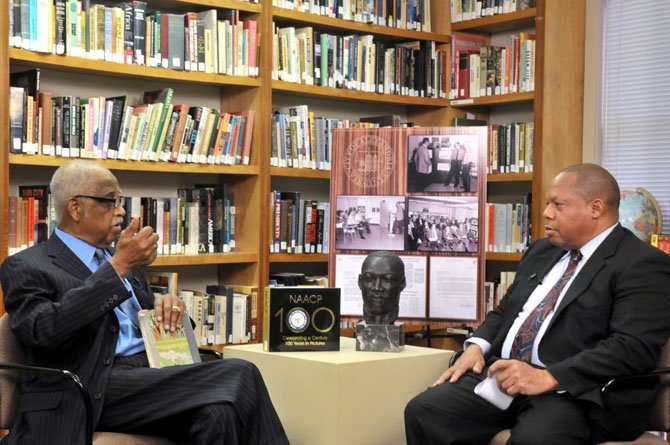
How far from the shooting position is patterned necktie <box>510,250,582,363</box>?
3.32 meters

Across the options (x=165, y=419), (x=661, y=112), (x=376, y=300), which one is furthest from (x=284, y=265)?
(x=165, y=419)

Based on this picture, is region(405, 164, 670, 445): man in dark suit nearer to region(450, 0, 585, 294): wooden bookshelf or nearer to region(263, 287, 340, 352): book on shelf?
region(263, 287, 340, 352): book on shelf

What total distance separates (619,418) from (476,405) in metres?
0.50

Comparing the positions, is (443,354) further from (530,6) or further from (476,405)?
(530,6)

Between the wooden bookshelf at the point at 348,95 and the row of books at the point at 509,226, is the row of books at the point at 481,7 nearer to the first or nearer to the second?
the wooden bookshelf at the point at 348,95

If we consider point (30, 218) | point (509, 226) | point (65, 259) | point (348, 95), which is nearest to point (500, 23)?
point (348, 95)

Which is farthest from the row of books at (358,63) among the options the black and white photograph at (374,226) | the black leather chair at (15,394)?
the black leather chair at (15,394)

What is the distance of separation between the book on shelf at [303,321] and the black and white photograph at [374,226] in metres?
1.23

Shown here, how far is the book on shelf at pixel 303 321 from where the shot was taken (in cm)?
366

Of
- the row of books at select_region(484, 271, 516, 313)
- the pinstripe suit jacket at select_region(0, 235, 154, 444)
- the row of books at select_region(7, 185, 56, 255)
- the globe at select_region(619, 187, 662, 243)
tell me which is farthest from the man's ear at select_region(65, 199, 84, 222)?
the row of books at select_region(484, 271, 516, 313)

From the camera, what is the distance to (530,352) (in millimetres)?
3311

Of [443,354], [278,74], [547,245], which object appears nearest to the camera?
[547,245]

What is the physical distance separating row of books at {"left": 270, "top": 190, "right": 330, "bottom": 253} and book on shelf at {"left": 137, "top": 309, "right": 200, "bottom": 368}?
1.88 metres

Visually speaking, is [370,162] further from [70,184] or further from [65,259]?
[65,259]
